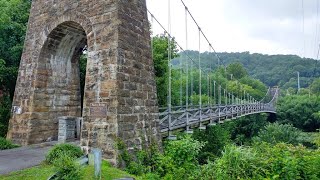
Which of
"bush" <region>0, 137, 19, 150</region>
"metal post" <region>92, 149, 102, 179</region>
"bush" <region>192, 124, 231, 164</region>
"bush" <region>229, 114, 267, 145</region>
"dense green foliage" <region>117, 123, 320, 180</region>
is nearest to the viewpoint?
"metal post" <region>92, 149, 102, 179</region>

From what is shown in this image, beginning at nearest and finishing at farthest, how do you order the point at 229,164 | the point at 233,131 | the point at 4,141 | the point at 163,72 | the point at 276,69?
1. the point at 229,164
2. the point at 4,141
3. the point at 163,72
4. the point at 233,131
5. the point at 276,69

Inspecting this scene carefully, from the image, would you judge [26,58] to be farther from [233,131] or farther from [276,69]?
[276,69]

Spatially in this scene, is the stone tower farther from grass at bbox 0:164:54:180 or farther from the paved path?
grass at bbox 0:164:54:180

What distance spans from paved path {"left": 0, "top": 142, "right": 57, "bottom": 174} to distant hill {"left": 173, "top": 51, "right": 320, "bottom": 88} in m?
65.3

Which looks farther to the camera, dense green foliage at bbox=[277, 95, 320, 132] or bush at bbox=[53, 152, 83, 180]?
dense green foliage at bbox=[277, 95, 320, 132]

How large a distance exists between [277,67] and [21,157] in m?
77.8

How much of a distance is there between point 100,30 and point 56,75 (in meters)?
2.76

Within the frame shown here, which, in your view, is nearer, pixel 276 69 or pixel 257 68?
pixel 276 69

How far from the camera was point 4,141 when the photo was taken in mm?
7617

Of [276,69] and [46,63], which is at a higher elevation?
[276,69]

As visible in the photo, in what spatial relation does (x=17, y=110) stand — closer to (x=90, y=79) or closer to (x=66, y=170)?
(x=90, y=79)

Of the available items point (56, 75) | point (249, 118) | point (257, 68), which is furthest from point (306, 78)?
point (56, 75)

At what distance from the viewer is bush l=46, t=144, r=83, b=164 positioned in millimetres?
5658

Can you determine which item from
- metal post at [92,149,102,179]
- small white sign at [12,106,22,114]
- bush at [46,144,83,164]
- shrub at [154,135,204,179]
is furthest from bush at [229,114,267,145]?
metal post at [92,149,102,179]
